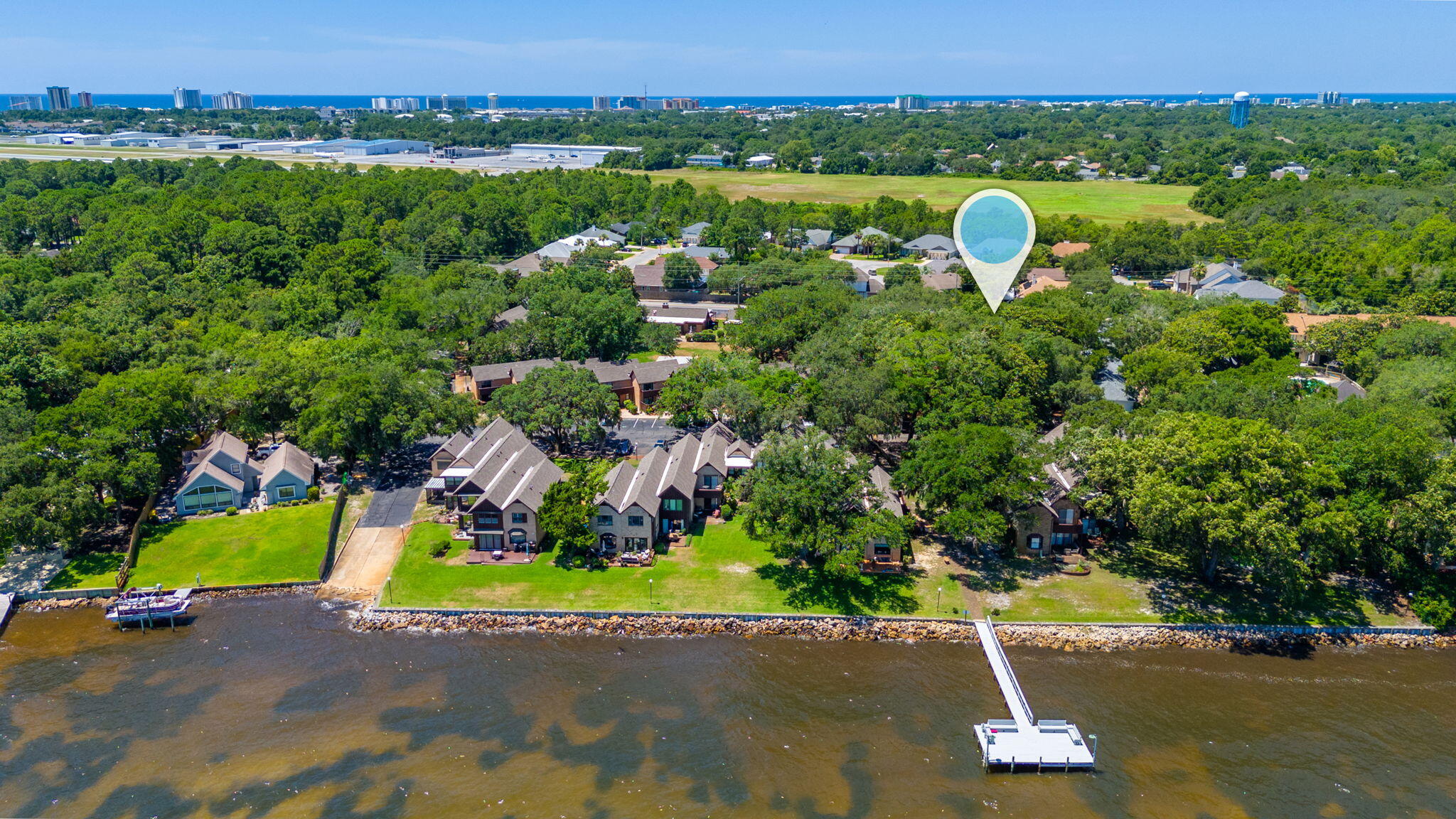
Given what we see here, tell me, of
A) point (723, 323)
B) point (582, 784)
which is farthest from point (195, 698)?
point (723, 323)

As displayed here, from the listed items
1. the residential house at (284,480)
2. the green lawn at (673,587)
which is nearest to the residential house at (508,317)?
the residential house at (284,480)

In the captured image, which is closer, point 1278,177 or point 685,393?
point 685,393

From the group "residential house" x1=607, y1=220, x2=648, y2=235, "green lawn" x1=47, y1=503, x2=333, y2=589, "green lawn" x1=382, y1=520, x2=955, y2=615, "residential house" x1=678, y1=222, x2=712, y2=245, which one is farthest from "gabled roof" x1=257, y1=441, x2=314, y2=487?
"residential house" x1=678, y1=222, x2=712, y2=245

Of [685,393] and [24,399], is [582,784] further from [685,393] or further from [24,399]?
[24,399]

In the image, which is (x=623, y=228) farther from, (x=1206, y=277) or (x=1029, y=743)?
(x=1029, y=743)

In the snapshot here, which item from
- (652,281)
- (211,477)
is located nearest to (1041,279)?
(652,281)
